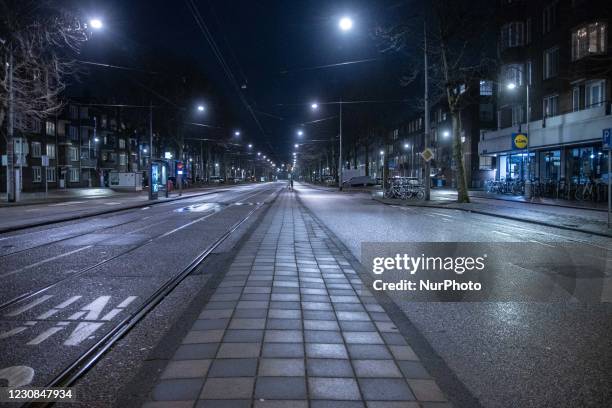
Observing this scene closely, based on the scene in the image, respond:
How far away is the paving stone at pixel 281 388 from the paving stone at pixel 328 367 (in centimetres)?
19

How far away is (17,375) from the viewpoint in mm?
4137

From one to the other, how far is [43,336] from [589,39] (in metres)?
36.6

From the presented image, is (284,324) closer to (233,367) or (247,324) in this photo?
(247,324)

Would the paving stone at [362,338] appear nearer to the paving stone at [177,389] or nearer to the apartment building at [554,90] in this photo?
the paving stone at [177,389]

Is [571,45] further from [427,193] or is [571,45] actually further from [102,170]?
[102,170]

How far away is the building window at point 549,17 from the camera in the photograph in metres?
37.2

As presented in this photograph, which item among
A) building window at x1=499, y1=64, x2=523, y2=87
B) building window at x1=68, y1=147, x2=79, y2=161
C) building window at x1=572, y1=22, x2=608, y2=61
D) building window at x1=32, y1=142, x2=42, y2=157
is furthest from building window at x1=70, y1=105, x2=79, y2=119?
building window at x1=572, y1=22, x2=608, y2=61

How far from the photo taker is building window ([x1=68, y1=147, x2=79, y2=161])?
233 feet

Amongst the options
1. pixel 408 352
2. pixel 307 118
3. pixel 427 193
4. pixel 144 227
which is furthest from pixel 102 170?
pixel 408 352

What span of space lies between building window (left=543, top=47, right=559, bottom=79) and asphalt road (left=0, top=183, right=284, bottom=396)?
105ft

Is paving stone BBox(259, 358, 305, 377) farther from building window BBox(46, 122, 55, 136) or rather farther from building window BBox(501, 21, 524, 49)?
building window BBox(46, 122, 55, 136)

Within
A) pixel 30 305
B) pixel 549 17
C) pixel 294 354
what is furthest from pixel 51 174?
pixel 294 354

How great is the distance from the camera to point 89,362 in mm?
4352

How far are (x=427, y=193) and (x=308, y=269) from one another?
2307cm
